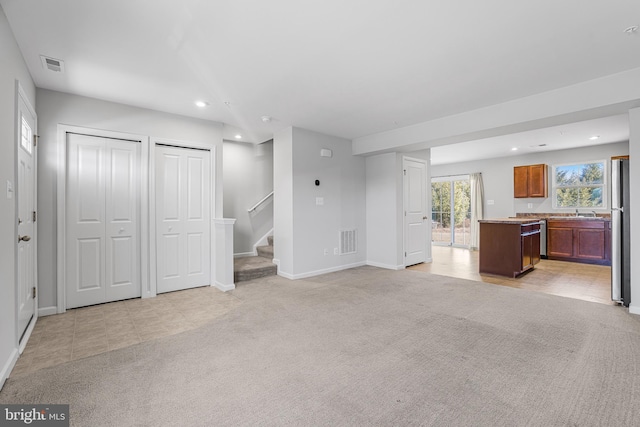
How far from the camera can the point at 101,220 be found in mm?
3721

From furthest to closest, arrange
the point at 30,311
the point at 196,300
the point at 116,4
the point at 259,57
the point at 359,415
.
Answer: the point at 196,300 → the point at 30,311 → the point at 259,57 → the point at 116,4 → the point at 359,415

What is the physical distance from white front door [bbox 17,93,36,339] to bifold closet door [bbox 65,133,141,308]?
1.25 ft

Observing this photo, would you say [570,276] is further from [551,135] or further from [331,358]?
[331,358]

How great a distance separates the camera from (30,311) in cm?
299

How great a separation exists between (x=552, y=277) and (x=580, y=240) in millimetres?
2169

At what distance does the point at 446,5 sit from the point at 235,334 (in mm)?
3136

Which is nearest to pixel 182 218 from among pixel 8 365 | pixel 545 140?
pixel 8 365

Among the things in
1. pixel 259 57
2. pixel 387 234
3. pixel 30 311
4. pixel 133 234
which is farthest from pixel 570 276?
pixel 30 311

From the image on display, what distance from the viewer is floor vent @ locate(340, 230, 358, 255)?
18.6ft

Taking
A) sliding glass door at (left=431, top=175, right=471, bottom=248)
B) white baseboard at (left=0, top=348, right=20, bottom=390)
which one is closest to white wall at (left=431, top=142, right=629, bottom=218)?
sliding glass door at (left=431, top=175, right=471, bottom=248)

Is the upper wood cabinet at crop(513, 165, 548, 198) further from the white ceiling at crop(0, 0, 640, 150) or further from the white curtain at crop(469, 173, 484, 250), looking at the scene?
the white ceiling at crop(0, 0, 640, 150)

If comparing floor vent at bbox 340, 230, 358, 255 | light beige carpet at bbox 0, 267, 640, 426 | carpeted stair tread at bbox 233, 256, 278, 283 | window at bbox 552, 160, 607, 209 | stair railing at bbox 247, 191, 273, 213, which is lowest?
light beige carpet at bbox 0, 267, 640, 426

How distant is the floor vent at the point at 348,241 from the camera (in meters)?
5.67

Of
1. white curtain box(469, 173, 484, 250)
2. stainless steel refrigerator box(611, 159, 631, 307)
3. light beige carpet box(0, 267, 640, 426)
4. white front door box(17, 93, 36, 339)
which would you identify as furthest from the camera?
white curtain box(469, 173, 484, 250)
